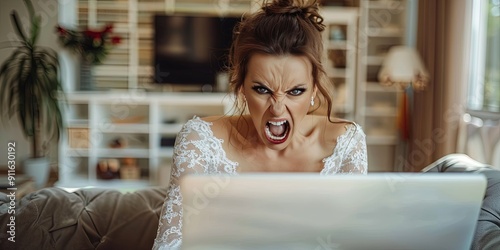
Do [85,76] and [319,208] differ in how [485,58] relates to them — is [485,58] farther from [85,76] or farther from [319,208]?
[319,208]

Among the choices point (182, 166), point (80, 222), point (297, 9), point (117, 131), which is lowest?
point (117, 131)

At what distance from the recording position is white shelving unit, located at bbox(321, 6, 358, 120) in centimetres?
452

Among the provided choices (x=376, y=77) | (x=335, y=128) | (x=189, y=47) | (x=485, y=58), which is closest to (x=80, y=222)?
(x=335, y=128)

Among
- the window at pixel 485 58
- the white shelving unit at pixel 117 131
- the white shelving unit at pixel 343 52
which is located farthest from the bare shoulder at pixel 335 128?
the white shelving unit at pixel 343 52

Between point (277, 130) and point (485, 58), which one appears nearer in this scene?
point (277, 130)

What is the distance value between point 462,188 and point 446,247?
98 mm

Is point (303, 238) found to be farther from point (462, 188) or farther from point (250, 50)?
point (250, 50)

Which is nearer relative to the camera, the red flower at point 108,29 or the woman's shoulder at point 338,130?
the woman's shoulder at point 338,130

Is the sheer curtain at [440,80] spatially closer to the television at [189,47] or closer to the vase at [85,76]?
the television at [189,47]

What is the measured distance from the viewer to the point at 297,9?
4.03 feet

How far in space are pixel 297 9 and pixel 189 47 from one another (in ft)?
11.3

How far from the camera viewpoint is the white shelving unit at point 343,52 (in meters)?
4.52

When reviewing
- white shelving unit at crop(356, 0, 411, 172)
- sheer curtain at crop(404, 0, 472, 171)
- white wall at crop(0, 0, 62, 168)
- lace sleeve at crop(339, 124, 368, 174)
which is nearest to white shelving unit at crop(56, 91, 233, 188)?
white wall at crop(0, 0, 62, 168)

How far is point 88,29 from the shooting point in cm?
433
